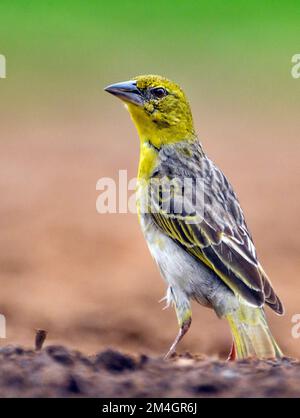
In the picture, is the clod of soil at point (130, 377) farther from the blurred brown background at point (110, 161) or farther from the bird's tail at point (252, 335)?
the blurred brown background at point (110, 161)

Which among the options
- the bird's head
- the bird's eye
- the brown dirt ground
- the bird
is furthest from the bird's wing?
the brown dirt ground

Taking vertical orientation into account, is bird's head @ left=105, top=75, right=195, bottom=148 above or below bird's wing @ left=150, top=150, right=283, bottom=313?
above

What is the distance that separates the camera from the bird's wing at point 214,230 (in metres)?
6.85

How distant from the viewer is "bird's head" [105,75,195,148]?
7629mm

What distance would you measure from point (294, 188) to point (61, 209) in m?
3.36

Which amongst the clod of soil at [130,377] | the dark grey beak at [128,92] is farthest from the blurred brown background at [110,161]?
the clod of soil at [130,377]

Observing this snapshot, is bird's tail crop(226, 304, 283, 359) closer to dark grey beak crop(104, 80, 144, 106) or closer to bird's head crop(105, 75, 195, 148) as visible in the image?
bird's head crop(105, 75, 195, 148)

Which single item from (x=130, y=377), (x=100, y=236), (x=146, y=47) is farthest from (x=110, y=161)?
(x=130, y=377)

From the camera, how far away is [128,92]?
300 inches

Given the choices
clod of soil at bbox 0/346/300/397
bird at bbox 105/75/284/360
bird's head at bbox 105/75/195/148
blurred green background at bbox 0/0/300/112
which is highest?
blurred green background at bbox 0/0/300/112

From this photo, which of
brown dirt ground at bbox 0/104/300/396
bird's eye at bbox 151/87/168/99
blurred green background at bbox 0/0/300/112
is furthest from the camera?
blurred green background at bbox 0/0/300/112

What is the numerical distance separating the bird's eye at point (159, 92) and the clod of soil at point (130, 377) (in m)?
2.50

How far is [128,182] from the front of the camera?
13055 millimetres

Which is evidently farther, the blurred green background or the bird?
the blurred green background
